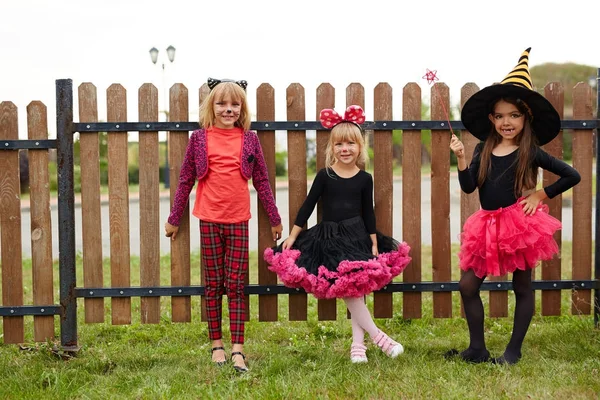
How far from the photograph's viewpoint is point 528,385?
11.1 ft

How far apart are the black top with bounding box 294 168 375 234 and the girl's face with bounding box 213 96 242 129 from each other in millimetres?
643

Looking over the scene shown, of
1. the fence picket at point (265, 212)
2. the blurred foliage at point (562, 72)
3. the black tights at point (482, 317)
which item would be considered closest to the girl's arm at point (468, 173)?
the black tights at point (482, 317)

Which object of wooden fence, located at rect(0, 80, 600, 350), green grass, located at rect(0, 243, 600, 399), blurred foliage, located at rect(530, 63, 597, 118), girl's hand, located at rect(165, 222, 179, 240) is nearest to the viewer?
green grass, located at rect(0, 243, 600, 399)

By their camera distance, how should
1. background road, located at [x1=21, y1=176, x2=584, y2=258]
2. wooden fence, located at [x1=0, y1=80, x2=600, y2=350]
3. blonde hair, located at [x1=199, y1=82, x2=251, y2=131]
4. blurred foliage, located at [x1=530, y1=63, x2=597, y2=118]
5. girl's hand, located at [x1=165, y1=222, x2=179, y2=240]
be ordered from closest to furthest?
blonde hair, located at [x1=199, y1=82, x2=251, y2=131], girl's hand, located at [x1=165, y1=222, x2=179, y2=240], wooden fence, located at [x1=0, y1=80, x2=600, y2=350], background road, located at [x1=21, y1=176, x2=584, y2=258], blurred foliage, located at [x1=530, y1=63, x2=597, y2=118]

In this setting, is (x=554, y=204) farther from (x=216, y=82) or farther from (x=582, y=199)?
(x=216, y=82)

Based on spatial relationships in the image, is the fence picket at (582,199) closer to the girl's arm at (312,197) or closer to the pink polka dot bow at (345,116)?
the pink polka dot bow at (345,116)

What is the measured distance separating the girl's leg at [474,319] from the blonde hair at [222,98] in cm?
170

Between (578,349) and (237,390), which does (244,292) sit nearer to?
(237,390)

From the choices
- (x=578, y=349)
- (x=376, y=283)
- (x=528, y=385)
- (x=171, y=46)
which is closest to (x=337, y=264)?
(x=376, y=283)

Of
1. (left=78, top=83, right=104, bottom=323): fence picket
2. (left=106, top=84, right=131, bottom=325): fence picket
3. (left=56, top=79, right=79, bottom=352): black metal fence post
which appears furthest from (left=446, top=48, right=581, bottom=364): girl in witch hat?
(left=56, top=79, right=79, bottom=352): black metal fence post

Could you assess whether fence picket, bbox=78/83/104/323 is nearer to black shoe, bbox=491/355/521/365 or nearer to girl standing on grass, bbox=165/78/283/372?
girl standing on grass, bbox=165/78/283/372

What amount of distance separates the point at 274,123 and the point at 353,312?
1.33 m

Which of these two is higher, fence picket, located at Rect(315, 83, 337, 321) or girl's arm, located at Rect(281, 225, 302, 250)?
fence picket, located at Rect(315, 83, 337, 321)

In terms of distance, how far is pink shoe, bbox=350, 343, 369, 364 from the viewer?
12.7ft
